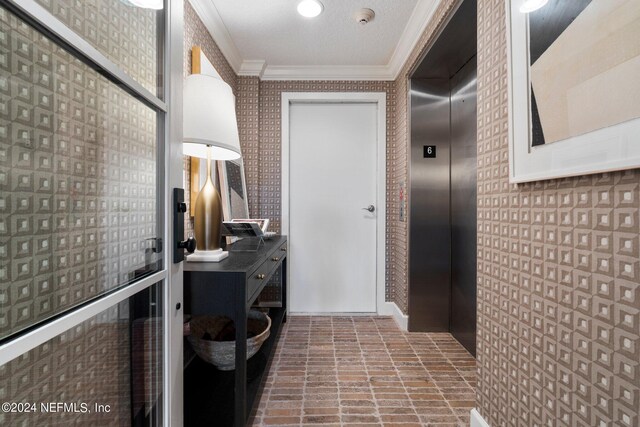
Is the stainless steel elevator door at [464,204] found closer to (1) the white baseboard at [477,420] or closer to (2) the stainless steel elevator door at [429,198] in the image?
(2) the stainless steel elevator door at [429,198]

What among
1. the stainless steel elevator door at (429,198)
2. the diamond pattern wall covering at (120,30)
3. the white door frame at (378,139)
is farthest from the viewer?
the white door frame at (378,139)

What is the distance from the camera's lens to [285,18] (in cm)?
195

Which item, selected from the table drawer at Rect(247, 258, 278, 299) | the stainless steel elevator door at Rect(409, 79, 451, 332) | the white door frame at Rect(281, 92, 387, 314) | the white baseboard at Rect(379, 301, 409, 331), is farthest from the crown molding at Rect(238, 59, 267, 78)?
the white baseboard at Rect(379, 301, 409, 331)

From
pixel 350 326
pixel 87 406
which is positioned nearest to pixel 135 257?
pixel 87 406

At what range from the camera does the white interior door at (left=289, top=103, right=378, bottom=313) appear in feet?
8.95

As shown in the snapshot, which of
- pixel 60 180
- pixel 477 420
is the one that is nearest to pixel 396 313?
pixel 477 420

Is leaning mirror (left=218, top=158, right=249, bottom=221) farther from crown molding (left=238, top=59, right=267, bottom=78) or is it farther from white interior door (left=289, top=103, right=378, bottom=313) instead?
crown molding (left=238, top=59, right=267, bottom=78)

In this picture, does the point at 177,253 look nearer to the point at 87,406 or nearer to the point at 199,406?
the point at 87,406

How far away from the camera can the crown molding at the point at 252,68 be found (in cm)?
252

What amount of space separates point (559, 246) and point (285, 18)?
2050 millimetres

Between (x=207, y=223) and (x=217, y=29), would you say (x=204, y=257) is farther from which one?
(x=217, y=29)

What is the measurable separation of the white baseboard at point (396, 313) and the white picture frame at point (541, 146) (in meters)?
1.71

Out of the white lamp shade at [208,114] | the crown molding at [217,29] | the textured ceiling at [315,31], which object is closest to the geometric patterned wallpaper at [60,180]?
the white lamp shade at [208,114]

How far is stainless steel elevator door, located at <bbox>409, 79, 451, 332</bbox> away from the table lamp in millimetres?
1533
